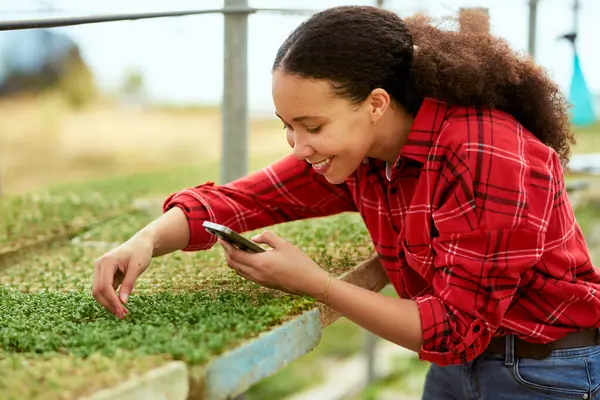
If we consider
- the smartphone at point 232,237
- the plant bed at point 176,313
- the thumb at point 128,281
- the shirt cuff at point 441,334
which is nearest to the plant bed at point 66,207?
the plant bed at point 176,313

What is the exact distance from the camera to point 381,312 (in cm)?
149

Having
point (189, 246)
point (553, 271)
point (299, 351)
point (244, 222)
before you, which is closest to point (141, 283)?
point (189, 246)

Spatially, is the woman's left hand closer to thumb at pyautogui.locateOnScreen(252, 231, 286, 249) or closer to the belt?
thumb at pyautogui.locateOnScreen(252, 231, 286, 249)

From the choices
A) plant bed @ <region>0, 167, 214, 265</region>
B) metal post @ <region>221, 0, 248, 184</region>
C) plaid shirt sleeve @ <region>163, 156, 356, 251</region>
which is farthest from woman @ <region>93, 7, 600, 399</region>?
plant bed @ <region>0, 167, 214, 265</region>

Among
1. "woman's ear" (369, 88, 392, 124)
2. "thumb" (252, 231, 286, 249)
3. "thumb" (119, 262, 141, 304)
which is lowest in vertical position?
"thumb" (119, 262, 141, 304)

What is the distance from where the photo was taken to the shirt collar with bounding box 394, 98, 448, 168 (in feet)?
5.20

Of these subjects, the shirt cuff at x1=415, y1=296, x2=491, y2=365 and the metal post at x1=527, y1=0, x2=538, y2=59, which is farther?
the metal post at x1=527, y1=0, x2=538, y2=59

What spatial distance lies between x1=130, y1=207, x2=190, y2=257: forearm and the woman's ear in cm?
54

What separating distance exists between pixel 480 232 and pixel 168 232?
28.9 inches

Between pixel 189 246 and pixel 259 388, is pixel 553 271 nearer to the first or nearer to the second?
pixel 189 246

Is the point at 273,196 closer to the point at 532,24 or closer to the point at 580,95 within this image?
the point at 580,95

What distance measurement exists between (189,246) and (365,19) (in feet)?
2.29

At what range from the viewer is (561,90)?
177 cm

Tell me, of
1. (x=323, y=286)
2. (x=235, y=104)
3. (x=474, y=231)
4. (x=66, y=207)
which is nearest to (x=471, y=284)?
(x=474, y=231)
